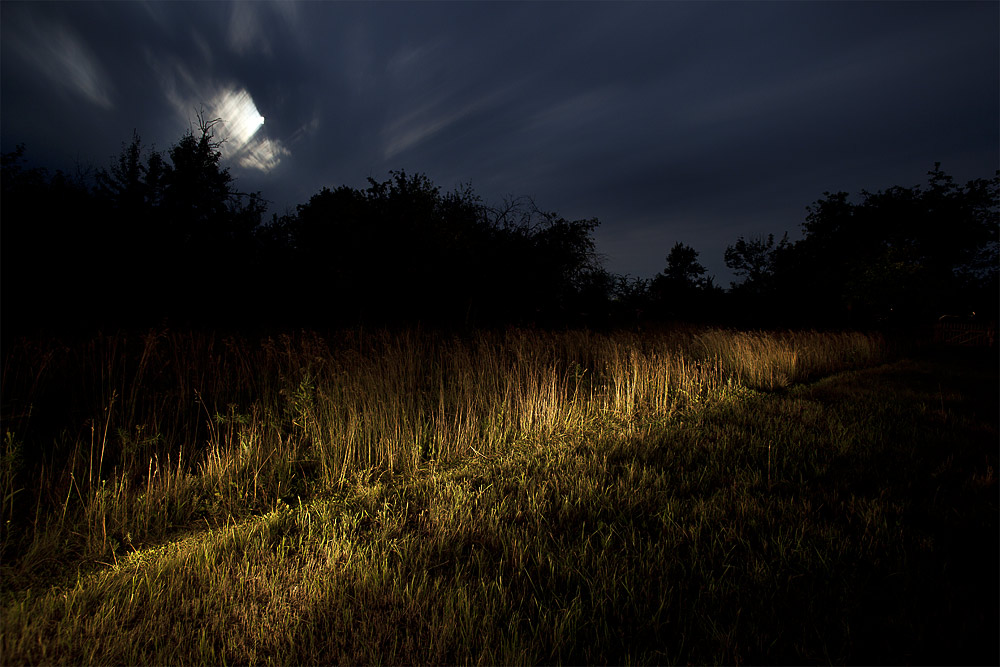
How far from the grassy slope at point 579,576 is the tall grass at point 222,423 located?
18.5 inches

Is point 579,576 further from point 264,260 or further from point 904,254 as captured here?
point 904,254

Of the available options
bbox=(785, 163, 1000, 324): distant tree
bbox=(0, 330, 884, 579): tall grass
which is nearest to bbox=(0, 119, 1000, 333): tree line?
bbox=(0, 330, 884, 579): tall grass

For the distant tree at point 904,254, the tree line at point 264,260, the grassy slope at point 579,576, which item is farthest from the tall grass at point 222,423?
the distant tree at point 904,254

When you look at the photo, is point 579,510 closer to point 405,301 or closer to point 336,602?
point 336,602

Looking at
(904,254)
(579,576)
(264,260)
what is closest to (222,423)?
(579,576)

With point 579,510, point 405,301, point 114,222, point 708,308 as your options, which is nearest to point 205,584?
point 579,510

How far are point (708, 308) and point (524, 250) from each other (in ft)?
53.2

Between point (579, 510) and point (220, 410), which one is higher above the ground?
point (220, 410)

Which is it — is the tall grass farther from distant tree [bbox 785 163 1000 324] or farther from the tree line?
distant tree [bbox 785 163 1000 324]

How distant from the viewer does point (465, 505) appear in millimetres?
2367

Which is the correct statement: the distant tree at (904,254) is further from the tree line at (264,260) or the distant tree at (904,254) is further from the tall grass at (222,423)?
the tall grass at (222,423)

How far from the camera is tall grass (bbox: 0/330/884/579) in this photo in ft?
7.49

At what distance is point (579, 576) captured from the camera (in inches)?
67.6

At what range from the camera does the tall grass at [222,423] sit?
89.9 inches
